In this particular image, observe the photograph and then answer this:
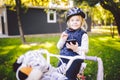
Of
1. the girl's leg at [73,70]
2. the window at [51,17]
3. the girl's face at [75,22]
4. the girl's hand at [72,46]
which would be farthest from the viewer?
the window at [51,17]

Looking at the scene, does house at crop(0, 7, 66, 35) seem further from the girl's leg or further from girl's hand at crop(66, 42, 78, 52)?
the girl's leg

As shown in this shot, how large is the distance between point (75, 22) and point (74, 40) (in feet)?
1.39

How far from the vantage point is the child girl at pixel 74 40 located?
3432 mm

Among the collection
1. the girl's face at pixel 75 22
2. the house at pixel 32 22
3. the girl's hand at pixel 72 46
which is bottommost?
the house at pixel 32 22

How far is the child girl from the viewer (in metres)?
3.43

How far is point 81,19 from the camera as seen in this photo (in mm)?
3861

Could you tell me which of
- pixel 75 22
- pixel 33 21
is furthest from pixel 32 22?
pixel 75 22

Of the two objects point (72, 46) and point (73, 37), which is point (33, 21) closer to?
point (73, 37)

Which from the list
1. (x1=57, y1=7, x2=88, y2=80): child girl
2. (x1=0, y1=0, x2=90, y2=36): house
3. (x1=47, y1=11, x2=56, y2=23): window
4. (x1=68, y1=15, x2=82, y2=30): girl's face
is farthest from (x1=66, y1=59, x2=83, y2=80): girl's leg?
(x1=47, y1=11, x2=56, y2=23): window

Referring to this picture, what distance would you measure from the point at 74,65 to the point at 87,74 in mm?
3661

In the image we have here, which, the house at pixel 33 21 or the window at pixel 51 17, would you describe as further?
the window at pixel 51 17

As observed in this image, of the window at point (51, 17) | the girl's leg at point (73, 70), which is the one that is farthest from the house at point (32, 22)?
the girl's leg at point (73, 70)

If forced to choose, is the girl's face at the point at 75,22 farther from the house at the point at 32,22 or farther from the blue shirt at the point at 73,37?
the house at the point at 32,22

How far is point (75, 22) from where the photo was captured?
12.6ft
